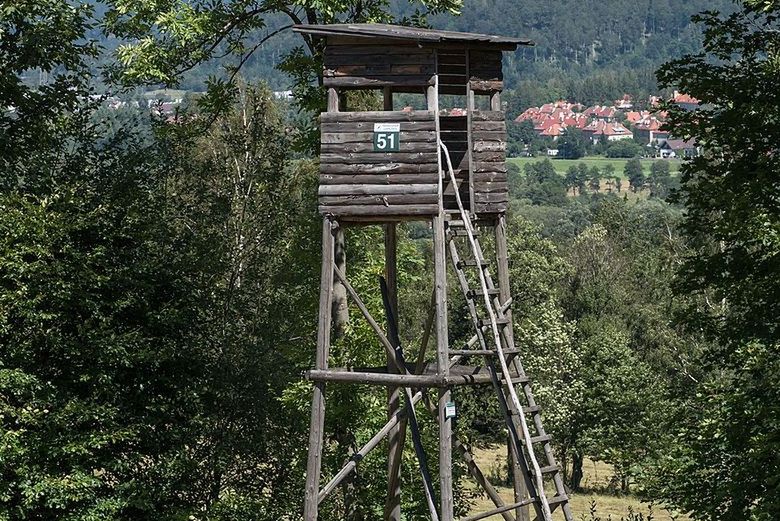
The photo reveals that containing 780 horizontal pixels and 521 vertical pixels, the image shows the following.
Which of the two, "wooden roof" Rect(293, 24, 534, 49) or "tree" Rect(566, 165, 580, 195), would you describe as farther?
"tree" Rect(566, 165, 580, 195)

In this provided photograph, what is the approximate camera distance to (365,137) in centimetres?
1697

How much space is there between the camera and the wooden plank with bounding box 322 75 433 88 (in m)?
17.0

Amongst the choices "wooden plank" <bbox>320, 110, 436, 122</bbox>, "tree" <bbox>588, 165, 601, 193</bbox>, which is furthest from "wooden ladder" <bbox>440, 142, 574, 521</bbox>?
"tree" <bbox>588, 165, 601, 193</bbox>

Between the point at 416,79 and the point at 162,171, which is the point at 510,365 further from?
the point at 162,171

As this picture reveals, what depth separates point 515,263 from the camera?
4497 cm

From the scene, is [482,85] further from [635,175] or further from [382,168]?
[635,175]

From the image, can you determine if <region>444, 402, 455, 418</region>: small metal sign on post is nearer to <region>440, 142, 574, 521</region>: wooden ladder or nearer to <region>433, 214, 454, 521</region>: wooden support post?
<region>433, 214, 454, 521</region>: wooden support post

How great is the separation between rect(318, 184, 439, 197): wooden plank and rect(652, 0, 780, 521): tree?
5160 mm

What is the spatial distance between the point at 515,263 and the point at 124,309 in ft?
80.5

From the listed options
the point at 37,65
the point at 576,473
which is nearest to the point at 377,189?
the point at 37,65

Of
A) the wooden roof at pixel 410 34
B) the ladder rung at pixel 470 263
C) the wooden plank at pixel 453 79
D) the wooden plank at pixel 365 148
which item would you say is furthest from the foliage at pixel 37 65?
the ladder rung at pixel 470 263

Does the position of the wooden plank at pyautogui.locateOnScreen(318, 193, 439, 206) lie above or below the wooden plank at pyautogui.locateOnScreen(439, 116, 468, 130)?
below

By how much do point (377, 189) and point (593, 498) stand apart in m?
29.2

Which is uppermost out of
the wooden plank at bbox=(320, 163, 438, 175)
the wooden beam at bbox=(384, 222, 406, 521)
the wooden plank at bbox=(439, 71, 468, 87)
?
the wooden plank at bbox=(439, 71, 468, 87)
